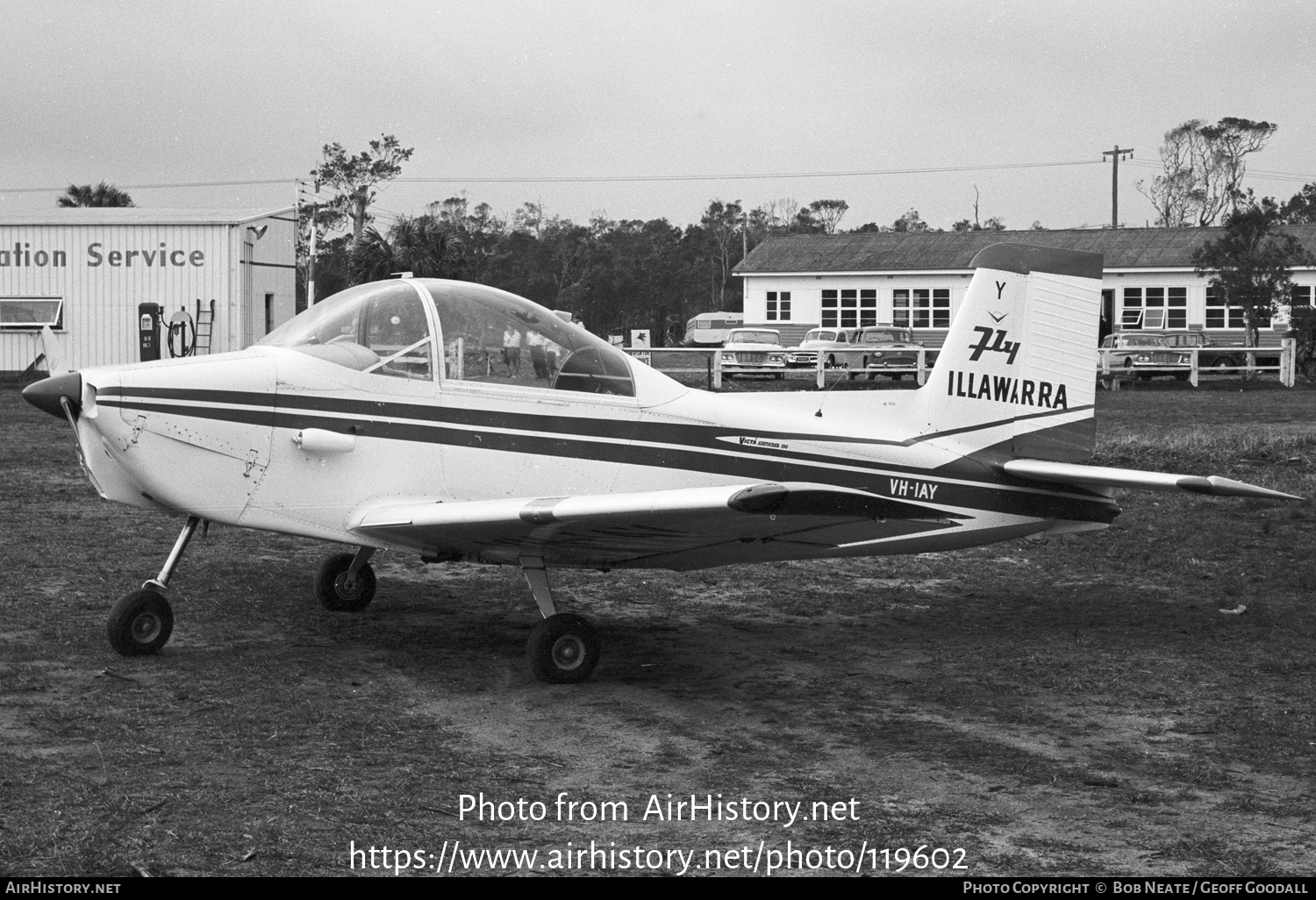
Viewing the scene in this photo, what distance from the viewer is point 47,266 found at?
3444cm

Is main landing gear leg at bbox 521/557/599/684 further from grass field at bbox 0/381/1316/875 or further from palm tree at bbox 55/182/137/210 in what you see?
palm tree at bbox 55/182/137/210

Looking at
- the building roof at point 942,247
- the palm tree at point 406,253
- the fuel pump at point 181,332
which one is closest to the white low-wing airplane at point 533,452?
the fuel pump at point 181,332

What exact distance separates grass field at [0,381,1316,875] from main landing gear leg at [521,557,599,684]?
3.9 inches

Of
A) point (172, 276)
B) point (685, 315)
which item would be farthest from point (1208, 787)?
point (685, 315)

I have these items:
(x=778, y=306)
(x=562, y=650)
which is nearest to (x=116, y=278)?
(x=778, y=306)

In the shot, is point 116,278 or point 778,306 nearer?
point 116,278

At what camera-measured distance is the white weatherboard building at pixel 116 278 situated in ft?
112

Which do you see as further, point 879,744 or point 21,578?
point 21,578

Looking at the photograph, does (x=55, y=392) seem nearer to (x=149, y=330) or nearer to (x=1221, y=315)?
(x=149, y=330)

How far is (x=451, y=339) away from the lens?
7.09 meters

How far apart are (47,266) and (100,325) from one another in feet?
6.76

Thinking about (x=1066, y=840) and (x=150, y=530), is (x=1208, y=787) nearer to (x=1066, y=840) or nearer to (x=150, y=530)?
(x=1066, y=840)

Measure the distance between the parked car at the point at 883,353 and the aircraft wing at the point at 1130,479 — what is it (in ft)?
77.6

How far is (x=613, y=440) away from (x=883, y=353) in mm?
28651
